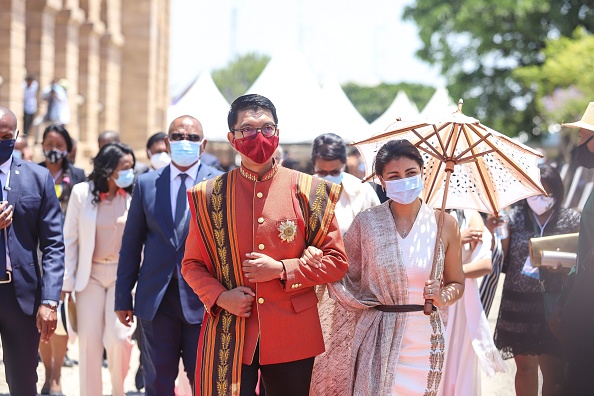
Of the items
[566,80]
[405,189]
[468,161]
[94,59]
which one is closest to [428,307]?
[405,189]

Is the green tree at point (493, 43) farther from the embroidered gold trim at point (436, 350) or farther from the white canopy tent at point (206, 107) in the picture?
the embroidered gold trim at point (436, 350)

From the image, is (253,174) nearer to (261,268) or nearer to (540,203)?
(261,268)

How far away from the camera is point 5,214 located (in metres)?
5.76

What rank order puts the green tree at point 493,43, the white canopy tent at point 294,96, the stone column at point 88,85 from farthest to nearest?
the green tree at point 493,43 → the stone column at point 88,85 → the white canopy tent at point 294,96

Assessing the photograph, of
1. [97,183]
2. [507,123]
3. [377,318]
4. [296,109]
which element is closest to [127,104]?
[507,123]

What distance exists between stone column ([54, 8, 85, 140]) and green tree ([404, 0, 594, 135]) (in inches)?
849

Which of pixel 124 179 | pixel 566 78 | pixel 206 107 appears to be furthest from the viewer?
pixel 566 78

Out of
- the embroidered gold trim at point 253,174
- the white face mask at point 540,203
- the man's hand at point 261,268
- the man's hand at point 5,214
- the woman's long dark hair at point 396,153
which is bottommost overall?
the man's hand at point 261,268

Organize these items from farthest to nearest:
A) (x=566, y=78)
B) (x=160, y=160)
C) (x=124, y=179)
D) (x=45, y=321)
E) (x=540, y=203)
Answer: (x=566, y=78), (x=160, y=160), (x=124, y=179), (x=540, y=203), (x=45, y=321)

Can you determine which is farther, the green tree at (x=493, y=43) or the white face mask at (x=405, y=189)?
the green tree at (x=493, y=43)

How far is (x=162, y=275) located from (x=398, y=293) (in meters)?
1.71

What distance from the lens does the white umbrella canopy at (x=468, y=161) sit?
5.67 metres

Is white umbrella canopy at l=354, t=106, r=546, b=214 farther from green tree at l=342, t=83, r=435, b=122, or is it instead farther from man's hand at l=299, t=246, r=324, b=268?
green tree at l=342, t=83, r=435, b=122

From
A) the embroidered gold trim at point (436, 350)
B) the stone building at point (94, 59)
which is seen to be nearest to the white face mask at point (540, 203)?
the embroidered gold trim at point (436, 350)
